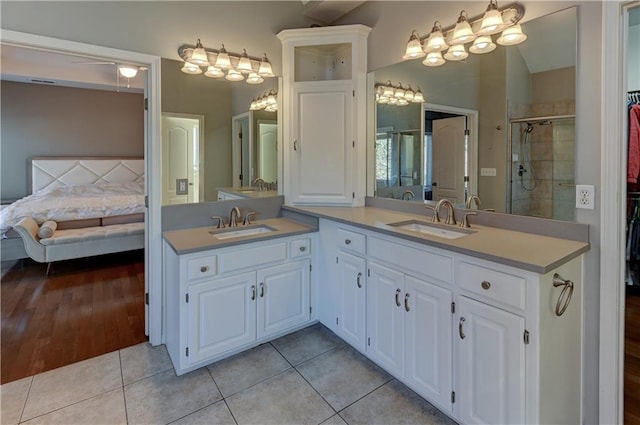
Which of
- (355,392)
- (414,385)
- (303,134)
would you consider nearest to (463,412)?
(414,385)

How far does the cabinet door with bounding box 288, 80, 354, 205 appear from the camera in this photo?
2.88 meters

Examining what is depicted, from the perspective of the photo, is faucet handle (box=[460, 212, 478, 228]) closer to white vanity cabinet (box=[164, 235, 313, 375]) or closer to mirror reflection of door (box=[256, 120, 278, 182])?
white vanity cabinet (box=[164, 235, 313, 375])

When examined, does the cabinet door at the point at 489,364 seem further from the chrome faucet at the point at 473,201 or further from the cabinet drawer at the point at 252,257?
the cabinet drawer at the point at 252,257

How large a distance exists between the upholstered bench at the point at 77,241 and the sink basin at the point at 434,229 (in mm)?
3685

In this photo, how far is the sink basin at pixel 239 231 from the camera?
2.50 m

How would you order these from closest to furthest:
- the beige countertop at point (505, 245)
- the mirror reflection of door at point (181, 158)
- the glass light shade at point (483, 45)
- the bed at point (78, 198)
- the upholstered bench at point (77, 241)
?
the beige countertop at point (505, 245) < the glass light shade at point (483, 45) < the mirror reflection of door at point (181, 158) < the upholstered bench at point (77, 241) < the bed at point (78, 198)

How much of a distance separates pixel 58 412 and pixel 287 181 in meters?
2.10

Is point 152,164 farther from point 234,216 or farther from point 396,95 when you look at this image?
point 396,95

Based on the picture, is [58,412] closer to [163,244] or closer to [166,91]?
[163,244]

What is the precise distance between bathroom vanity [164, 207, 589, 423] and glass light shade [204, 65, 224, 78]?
120cm

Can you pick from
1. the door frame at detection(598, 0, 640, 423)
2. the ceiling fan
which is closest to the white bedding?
the ceiling fan

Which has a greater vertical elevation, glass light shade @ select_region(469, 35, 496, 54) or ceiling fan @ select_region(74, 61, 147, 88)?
ceiling fan @ select_region(74, 61, 147, 88)

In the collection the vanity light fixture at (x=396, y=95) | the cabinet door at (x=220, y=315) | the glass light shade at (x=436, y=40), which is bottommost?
the cabinet door at (x=220, y=315)

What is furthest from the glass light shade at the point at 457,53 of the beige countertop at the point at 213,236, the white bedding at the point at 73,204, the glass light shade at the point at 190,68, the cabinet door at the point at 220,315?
the white bedding at the point at 73,204
